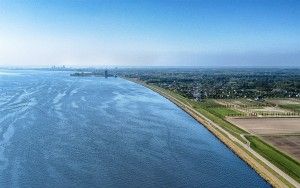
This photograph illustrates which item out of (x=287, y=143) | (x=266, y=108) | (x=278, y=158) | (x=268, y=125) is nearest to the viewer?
(x=278, y=158)

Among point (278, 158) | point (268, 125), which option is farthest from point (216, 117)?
point (278, 158)

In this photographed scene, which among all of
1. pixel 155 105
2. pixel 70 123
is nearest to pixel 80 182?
pixel 70 123

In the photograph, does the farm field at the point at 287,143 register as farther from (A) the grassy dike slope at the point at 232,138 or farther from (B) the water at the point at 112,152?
(B) the water at the point at 112,152

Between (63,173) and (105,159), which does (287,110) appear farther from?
(63,173)

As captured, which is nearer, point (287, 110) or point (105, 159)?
point (105, 159)

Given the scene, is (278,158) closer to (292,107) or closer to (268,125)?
(268,125)

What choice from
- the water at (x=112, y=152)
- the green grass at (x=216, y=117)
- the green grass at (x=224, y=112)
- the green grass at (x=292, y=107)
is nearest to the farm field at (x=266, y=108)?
the green grass at (x=292, y=107)

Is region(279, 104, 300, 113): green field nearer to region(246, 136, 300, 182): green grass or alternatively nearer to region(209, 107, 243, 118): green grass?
region(209, 107, 243, 118): green grass
